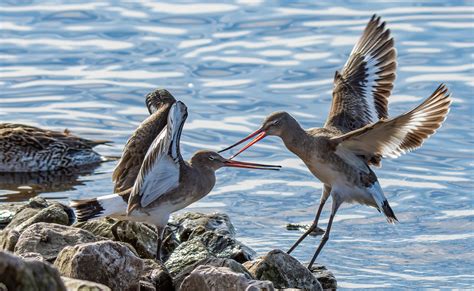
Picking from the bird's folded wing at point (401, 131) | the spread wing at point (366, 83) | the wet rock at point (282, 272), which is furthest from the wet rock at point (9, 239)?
the spread wing at point (366, 83)

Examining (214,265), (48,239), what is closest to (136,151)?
(48,239)

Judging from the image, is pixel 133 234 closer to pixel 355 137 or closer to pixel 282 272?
pixel 282 272

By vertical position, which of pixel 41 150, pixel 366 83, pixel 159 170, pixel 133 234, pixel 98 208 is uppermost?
pixel 366 83

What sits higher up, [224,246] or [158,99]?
[158,99]

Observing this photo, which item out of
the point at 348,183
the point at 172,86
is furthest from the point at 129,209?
the point at 172,86

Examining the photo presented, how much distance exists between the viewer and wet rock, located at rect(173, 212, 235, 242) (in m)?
10.2

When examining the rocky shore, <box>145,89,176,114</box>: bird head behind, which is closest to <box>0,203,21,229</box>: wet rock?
the rocky shore

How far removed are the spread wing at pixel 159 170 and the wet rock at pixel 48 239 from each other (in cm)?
74

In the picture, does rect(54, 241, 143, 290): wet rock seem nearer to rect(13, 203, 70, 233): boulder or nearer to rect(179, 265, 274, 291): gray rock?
rect(179, 265, 274, 291): gray rock

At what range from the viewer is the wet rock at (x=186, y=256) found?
8922 millimetres

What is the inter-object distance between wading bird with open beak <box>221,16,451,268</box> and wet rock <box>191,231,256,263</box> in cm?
71

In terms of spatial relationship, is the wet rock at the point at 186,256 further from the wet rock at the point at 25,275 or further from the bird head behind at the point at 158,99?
the wet rock at the point at 25,275

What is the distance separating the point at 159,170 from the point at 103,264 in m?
1.66

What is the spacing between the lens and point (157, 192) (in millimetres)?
9352
